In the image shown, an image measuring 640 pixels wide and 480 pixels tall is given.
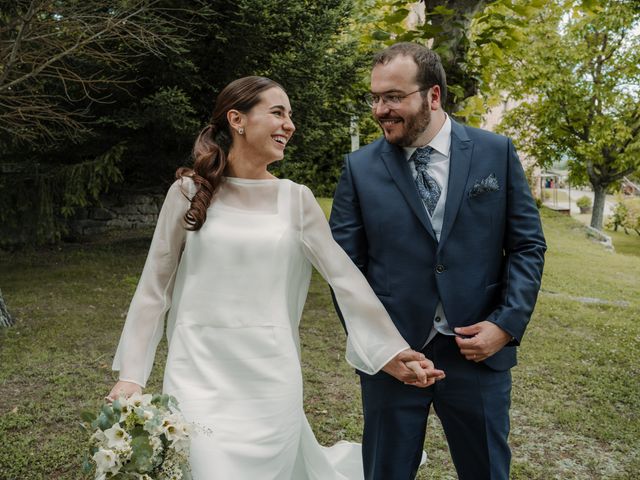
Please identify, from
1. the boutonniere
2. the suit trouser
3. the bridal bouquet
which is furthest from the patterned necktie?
the bridal bouquet

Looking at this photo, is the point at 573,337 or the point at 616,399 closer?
the point at 616,399

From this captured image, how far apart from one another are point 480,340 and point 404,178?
2.44 ft

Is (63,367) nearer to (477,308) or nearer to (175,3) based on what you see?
(477,308)

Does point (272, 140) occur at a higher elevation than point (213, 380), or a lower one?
higher

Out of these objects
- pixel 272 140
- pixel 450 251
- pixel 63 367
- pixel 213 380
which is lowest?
pixel 63 367

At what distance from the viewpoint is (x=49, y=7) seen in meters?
7.46

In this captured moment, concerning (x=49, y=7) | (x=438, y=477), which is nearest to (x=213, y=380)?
(x=438, y=477)

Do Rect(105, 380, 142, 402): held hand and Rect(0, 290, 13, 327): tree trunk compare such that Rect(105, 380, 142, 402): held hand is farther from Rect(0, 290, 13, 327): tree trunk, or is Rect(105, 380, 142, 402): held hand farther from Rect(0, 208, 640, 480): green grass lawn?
Rect(0, 290, 13, 327): tree trunk

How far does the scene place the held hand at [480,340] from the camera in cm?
251

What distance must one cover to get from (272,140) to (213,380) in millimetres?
1111

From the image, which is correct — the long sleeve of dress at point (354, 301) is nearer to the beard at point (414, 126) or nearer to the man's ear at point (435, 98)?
the beard at point (414, 126)

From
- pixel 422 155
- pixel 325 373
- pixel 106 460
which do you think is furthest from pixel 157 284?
pixel 325 373

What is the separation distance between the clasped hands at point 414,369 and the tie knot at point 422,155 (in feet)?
2.66

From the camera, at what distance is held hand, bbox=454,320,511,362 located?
99.0 inches
